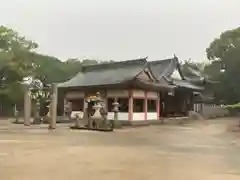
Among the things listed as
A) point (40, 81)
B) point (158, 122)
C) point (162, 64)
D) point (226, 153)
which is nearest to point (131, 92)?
point (158, 122)

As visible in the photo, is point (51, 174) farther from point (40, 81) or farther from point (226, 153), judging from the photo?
point (40, 81)

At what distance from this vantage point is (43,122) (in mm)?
27500

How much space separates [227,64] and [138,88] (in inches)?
757

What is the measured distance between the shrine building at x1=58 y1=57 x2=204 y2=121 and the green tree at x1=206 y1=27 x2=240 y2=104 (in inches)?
192

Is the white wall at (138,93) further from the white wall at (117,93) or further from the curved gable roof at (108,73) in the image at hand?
the curved gable roof at (108,73)

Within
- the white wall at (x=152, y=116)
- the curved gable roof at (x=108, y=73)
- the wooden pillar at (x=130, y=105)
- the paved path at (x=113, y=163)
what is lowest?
the paved path at (x=113, y=163)

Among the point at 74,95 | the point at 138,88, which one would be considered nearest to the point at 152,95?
the point at 138,88

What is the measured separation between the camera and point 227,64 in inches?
1673

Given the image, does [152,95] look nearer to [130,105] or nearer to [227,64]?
[130,105]

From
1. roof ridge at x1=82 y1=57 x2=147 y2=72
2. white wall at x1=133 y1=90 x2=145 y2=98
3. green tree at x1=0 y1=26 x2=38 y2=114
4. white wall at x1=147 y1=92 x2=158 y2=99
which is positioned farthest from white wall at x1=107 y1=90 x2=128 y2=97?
green tree at x1=0 y1=26 x2=38 y2=114

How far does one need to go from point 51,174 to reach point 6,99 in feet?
109

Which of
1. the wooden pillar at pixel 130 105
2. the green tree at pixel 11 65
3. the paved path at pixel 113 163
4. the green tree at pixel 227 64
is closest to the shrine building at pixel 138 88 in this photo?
the wooden pillar at pixel 130 105

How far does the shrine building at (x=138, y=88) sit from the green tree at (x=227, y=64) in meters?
4.88

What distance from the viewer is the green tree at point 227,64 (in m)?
41.6
